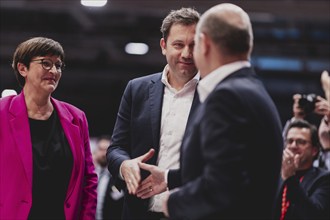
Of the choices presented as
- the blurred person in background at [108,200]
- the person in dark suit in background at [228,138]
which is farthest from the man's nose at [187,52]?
the blurred person in background at [108,200]

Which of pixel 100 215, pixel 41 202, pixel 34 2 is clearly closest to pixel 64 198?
pixel 41 202

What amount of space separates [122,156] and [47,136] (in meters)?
0.41

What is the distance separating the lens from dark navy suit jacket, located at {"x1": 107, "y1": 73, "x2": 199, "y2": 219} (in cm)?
263

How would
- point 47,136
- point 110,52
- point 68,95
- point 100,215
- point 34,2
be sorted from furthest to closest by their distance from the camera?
point 68,95 → point 110,52 → point 34,2 → point 100,215 → point 47,136

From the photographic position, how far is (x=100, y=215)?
658cm

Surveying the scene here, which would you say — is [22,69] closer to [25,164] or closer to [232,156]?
[25,164]

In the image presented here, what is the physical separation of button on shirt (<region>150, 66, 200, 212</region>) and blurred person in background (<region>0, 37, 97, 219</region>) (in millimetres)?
428

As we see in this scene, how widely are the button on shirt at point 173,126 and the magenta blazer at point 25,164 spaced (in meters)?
0.41

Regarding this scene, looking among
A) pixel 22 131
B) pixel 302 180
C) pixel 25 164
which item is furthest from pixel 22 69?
pixel 302 180

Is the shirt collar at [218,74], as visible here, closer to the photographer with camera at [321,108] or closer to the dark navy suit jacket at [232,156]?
the dark navy suit jacket at [232,156]

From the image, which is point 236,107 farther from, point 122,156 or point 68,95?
point 68,95

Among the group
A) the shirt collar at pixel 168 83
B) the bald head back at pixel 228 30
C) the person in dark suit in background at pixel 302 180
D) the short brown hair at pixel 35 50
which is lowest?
the person in dark suit in background at pixel 302 180

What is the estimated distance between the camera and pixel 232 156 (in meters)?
1.83

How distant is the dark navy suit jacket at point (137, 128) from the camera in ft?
8.64
